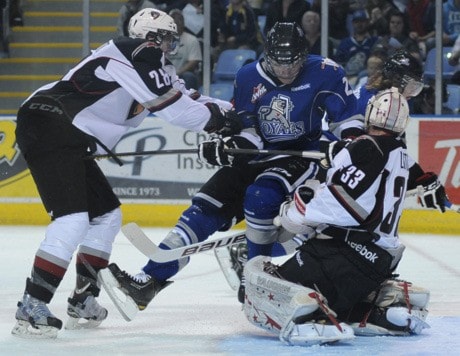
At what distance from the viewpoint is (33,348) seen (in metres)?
3.86

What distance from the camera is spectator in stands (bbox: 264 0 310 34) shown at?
8133 millimetres

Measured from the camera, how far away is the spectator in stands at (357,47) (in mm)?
8172

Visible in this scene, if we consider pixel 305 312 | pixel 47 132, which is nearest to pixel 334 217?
pixel 305 312

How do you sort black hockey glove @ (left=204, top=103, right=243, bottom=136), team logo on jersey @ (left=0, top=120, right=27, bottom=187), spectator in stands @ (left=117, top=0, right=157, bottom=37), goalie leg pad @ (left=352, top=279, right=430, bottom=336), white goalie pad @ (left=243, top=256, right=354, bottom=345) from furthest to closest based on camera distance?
spectator in stands @ (left=117, top=0, right=157, bottom=37)
team logo on jersey @ (left=0, top=120, right=27, bottom=187)
black hockey glove @ (left=204, top=103, right=243, bottom=136)
goalie leg pad @ (left=352, top=279, right=430, bottom=336)
white goalie pad @ (left=243, top=256, right=354, bottom=345)

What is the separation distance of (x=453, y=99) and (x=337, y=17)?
38.8 inches

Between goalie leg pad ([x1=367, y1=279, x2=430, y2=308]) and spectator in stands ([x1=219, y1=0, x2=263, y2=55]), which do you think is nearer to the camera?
goalie leg pad ([x1=367, y1=279, x2=430, y2=308])

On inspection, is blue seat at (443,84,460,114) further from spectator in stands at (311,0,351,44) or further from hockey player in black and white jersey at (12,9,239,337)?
hockey player in black and white jersey at (12,9,239,337)

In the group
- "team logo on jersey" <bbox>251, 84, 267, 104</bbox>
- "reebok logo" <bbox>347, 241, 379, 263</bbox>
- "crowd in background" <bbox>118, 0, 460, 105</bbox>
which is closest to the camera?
"reebok logo" <bbox>347, 241, 379, 263</bbox>

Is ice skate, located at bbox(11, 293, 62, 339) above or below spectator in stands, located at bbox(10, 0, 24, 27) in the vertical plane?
below

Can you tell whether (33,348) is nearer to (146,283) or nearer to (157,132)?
(146,283)

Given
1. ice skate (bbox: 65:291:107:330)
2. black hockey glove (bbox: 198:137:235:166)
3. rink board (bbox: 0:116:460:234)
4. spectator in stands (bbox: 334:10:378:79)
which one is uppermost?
black hockey glove (bbox: 198:137:235:166)

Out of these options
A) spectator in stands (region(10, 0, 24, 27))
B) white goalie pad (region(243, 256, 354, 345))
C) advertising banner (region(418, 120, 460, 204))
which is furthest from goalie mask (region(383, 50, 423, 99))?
spectator in stands (region(10, 0, 24, 27))

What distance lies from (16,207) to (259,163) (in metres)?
3.61

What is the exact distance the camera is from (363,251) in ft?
12.9
